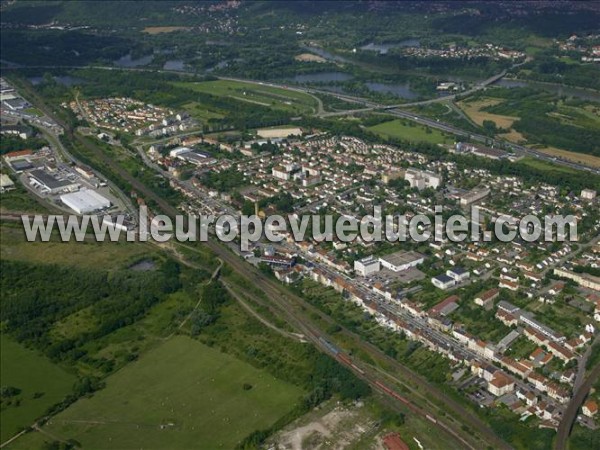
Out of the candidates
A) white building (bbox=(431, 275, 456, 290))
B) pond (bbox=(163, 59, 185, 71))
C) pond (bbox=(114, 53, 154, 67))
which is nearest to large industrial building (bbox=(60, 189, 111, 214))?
white building (bbox=(431, 275, 456, 290))

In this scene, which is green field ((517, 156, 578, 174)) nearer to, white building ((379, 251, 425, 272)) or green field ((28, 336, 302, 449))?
white building ((379, 251, 425, 272))

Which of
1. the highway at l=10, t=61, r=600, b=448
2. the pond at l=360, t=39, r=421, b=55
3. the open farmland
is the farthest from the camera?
the pond at l=360, t=39, r=421, b=55

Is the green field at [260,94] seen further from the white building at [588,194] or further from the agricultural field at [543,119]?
the white building at [588,194]

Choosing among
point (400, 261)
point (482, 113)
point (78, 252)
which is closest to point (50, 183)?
point (78, 252)

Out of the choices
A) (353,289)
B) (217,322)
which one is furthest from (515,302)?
(217,322)

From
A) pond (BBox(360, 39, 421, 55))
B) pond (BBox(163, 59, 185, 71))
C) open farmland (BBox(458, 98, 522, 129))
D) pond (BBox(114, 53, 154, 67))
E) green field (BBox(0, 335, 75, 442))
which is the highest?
pond (BBox(360, 39, 421, 55))

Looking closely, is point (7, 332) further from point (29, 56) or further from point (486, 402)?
point (29, 56)
